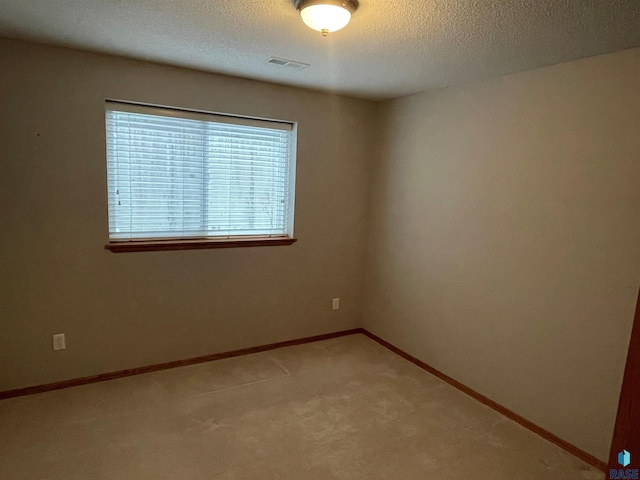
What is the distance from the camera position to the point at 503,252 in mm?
2760

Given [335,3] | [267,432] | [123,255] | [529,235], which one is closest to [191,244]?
[123,255]

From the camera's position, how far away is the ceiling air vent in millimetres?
2621

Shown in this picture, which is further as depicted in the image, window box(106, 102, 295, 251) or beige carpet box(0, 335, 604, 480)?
window box(106, 102, 295, 251)

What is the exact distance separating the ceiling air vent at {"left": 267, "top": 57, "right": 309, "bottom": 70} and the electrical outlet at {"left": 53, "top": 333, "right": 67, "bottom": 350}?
235cm

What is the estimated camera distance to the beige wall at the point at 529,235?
2199 millimetres

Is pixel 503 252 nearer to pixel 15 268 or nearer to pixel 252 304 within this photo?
pixel 252 304

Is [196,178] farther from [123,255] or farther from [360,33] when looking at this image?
[360,33]

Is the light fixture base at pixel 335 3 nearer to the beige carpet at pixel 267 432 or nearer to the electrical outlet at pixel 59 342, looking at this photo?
the beige carpet at pixel 267 432

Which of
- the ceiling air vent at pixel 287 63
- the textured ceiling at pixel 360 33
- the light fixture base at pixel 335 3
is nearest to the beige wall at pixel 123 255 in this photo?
the textured ceiling at pixel 360 33

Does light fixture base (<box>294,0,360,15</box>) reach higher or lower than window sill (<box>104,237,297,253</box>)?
higher

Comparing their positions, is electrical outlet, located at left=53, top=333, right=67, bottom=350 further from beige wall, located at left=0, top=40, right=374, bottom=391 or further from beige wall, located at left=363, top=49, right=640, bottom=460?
beige wall, located at left=363, top=49, right=640, bottom=460

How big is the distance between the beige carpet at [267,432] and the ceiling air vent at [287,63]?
7.43 feet

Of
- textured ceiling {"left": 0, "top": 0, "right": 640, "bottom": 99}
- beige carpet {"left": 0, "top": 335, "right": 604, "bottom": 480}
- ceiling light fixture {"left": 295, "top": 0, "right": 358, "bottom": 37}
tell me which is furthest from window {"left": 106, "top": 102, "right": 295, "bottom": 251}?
ceiling light fixture {"left": 295, "top": 0, "right": 358, "bottom": 37}

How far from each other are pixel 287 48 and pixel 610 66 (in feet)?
5.75
